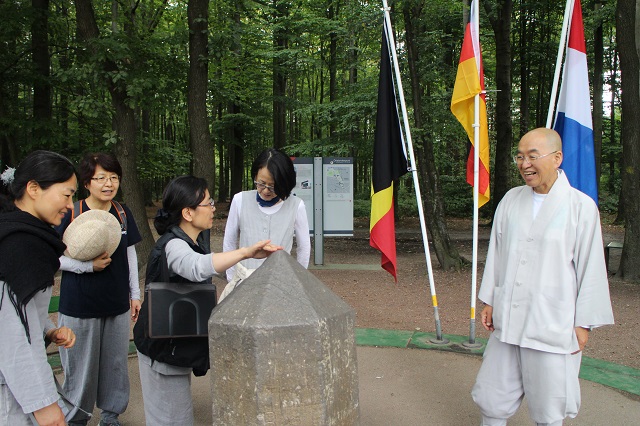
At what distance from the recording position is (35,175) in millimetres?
2160

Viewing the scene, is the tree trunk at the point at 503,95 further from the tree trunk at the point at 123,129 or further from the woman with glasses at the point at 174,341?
the woman with glasses at the point at 174,341

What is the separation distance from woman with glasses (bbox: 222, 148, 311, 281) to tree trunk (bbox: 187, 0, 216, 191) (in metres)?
5.90

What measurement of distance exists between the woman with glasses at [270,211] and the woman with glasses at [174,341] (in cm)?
73

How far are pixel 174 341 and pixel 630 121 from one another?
8260mm

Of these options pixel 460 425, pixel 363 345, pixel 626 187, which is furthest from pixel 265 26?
pixel 460 425

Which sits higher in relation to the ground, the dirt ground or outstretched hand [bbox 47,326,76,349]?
outstretched hand [bbox 47,326,76,349]

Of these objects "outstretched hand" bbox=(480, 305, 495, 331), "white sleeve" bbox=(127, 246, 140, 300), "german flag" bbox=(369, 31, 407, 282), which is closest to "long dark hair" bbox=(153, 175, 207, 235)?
"white sleeve" bbox=(127, 246, 140, 300)

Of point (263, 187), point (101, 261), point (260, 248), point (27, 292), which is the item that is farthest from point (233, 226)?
point (27, 292)

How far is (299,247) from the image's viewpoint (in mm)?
3711

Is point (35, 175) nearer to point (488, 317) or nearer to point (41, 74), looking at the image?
point (488, 317)

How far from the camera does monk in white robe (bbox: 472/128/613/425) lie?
2852 mm

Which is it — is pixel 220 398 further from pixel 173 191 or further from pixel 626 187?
pixel 626 187

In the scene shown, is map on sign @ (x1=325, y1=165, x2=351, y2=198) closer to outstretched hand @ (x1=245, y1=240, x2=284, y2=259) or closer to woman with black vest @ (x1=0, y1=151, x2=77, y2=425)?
outstretched hand @ (x1=245, y1=240, x2=284, y2=259)

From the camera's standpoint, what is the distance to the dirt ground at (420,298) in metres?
6.00
